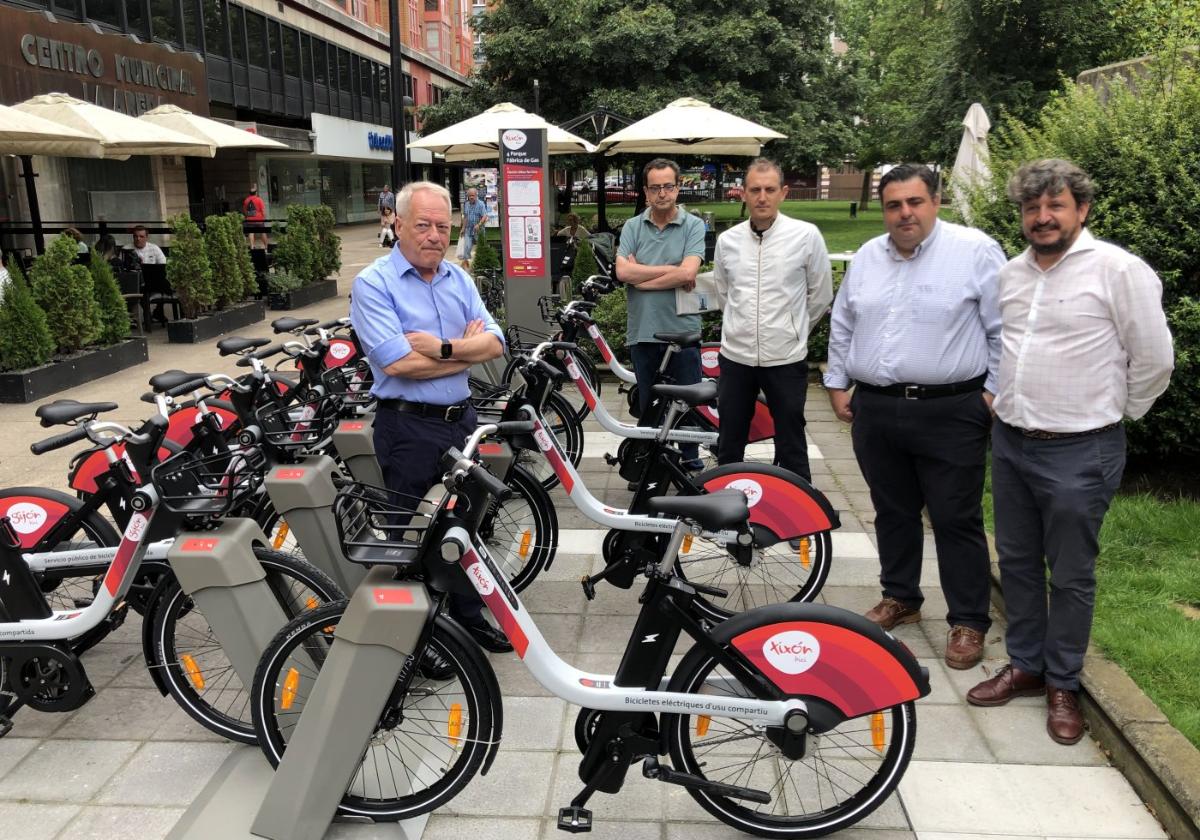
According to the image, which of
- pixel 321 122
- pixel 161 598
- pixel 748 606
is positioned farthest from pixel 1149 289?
pixel 321 122

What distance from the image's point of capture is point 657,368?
231 inches

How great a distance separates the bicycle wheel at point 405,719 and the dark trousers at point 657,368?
9.70 feet

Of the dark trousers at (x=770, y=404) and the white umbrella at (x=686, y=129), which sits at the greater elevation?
the white umbrella at (x=686, y=129)

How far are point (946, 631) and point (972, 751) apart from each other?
966 mm

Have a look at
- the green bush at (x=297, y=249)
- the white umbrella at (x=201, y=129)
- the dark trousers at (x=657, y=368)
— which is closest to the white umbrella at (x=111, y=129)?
the white umbrella at (x=201, y=129)

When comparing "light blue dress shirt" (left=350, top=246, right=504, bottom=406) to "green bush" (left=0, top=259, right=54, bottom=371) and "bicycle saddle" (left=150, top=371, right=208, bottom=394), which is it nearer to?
"bicycle saddle" (left=150, top=371, right=208, bottom=394)

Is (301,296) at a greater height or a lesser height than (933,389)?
lesser

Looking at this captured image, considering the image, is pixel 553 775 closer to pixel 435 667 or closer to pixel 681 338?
pixel 435 667

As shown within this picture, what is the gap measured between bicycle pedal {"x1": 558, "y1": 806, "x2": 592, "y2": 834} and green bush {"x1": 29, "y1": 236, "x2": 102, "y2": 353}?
27.5ft

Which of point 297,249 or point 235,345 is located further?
point 297,249

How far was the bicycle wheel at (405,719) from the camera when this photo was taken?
274 centimetres

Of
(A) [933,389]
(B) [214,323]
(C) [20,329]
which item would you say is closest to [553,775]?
(A) [933,389]

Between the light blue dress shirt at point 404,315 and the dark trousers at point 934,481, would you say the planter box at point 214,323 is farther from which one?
the dark trousers at point 934,481

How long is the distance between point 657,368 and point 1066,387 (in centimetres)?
293
